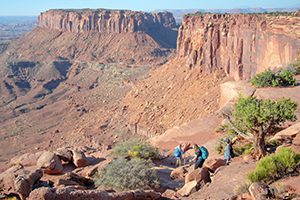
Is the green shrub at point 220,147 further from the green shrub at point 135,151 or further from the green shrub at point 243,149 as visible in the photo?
the green shrub at point 135,151

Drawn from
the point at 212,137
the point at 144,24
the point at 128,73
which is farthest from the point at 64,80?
the point at 212,137

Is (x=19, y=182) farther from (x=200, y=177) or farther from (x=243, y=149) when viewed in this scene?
(x=243, y=149)

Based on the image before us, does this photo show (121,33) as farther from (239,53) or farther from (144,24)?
(239,53)

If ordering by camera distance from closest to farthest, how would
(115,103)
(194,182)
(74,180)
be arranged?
(194,182), (74,180), (115,103)

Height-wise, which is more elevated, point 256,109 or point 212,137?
point 256,109

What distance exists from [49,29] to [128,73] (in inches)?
1847

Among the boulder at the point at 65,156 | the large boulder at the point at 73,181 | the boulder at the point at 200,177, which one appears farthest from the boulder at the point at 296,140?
the boulder at the point at 65,156

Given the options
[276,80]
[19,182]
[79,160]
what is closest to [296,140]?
[79,160]

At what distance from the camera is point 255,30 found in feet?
133

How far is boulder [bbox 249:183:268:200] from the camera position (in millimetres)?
8742

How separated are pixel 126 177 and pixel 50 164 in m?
3.45

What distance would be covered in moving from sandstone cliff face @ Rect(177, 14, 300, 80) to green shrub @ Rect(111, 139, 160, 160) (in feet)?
60.9

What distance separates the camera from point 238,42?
4328 cm

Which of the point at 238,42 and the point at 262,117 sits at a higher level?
the point at 262,117
